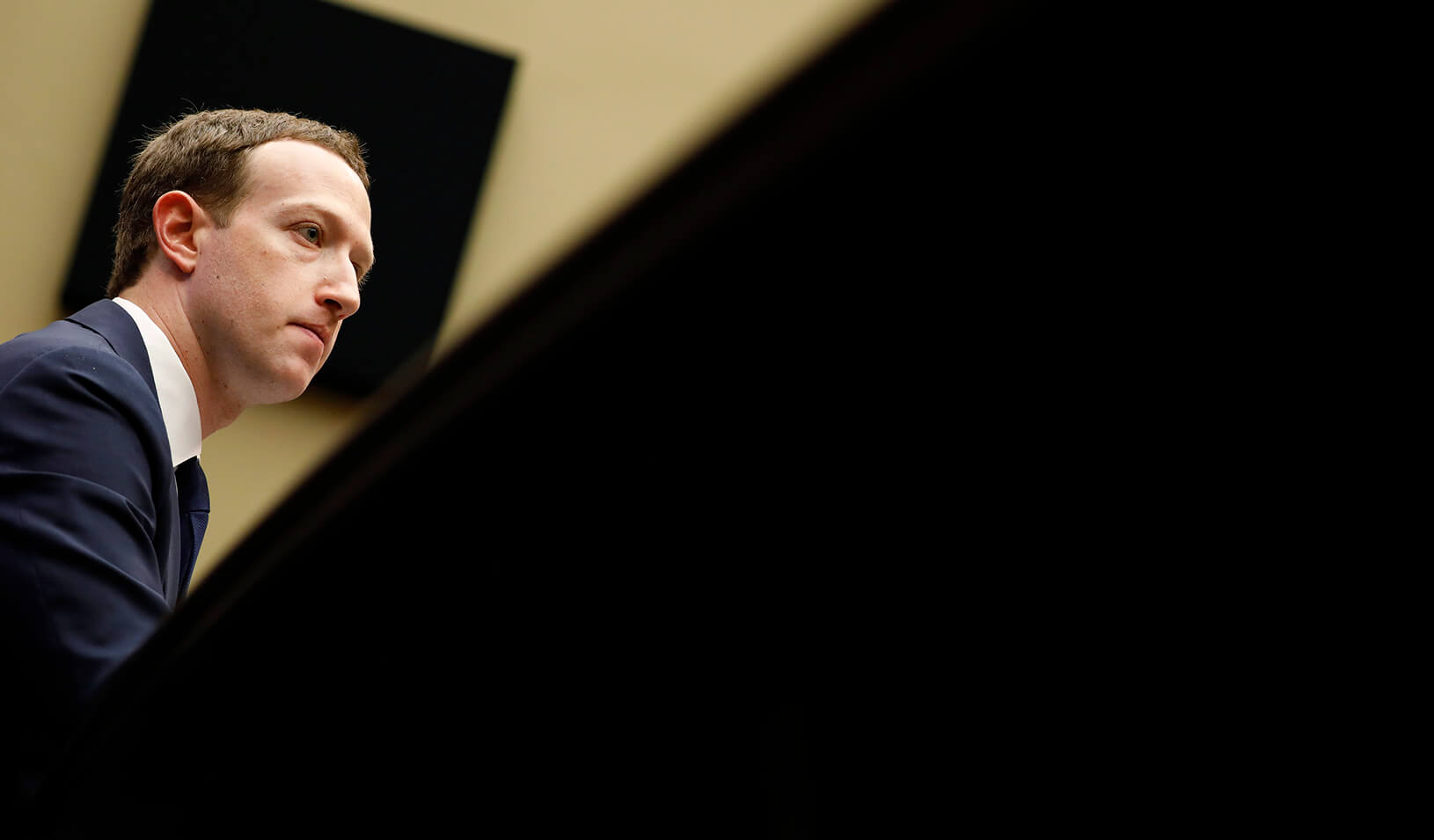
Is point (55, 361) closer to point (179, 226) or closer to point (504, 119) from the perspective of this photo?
point (179, 226)

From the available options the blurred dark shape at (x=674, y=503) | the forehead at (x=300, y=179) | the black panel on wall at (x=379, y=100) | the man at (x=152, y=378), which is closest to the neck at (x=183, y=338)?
the man at (x=152, y=378)

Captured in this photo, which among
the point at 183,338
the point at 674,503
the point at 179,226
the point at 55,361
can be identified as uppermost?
the point at 179,226

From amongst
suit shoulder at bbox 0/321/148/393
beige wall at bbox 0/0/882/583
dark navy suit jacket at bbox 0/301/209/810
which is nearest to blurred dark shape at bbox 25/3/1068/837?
dark navy suit jacket at bbox 0/301/209/810

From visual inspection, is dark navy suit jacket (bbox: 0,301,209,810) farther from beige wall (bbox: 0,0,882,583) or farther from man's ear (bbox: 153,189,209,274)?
beige wall (bbox: 0,0,882,583)

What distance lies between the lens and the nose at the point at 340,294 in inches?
43.6

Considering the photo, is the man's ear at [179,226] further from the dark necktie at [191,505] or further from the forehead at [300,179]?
the dark necktie at [191,505]

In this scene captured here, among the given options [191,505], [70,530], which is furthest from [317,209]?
[70,530]

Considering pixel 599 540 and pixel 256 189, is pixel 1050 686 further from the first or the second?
pixel 256 189

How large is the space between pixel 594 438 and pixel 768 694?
0.06 meters

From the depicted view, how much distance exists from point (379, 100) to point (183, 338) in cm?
126

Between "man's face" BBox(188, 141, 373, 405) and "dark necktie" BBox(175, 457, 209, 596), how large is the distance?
0.10m

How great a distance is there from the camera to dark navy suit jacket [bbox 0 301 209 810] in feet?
1.65

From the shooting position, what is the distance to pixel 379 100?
2180 millimetres

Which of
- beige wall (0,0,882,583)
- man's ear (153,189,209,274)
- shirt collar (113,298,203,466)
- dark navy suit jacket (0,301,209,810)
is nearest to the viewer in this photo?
dark navy suit jacket (0,301,209,810)
